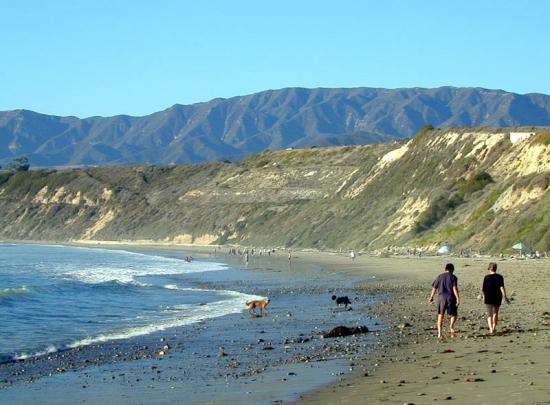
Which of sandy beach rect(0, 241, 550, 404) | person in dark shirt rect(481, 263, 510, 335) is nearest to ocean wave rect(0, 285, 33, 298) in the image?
sandy beach rect(0, 241, 550, 404)

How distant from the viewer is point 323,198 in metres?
90.1

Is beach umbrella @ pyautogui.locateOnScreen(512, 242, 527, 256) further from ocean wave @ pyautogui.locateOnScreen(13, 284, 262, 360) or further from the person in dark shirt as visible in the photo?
the person in dark shirt

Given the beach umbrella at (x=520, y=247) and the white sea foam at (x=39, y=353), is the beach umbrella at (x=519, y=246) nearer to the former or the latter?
the beach umbrella at (x=520, y=247)

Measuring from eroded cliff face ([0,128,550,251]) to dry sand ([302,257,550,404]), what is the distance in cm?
2341

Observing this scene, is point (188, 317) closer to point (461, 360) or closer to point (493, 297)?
point (493, 297)

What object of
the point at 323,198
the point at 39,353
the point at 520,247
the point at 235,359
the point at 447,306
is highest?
the point at 323,198

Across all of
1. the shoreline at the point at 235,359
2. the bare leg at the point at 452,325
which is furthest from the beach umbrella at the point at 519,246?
the bare leg at the point at 452,325

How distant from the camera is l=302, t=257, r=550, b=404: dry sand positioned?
1075cm

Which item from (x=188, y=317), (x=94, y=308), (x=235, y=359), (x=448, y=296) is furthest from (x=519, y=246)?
(x=235, y=359)

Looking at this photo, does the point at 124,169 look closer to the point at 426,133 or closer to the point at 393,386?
the point at 426,133

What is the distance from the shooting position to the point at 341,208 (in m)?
79.9

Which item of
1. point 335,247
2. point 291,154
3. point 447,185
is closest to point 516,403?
Answer: point 447,185

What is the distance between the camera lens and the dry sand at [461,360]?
1075 centimetres

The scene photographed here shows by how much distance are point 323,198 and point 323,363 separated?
2991 inches
